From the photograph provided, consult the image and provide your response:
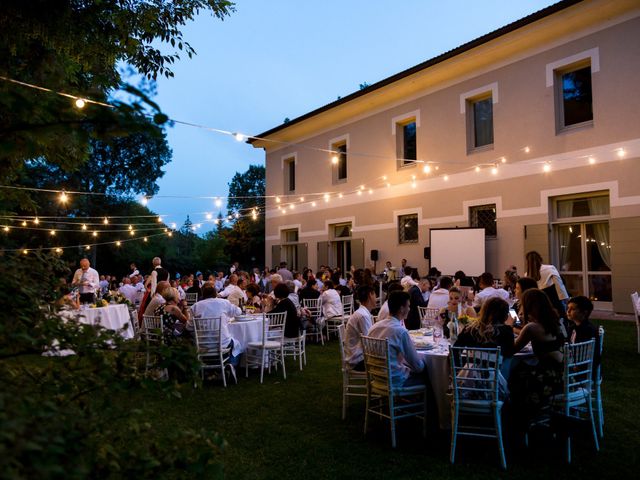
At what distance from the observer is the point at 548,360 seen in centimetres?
390

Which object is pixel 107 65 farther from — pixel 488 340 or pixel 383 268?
pixel 383 268

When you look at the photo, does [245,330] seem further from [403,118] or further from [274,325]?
[403,118]

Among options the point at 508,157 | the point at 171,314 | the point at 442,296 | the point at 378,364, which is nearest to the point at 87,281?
the point at 171,314

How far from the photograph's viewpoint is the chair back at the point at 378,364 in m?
4.04

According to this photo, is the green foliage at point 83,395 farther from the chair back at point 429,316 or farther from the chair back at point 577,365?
the chair back at point 429,316

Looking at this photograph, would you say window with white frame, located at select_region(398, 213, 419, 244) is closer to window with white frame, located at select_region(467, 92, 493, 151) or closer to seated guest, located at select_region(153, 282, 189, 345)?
window with white frame, located at select_region(467, 92, 493, 151)

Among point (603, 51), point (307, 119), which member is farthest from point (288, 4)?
point (603, 51)

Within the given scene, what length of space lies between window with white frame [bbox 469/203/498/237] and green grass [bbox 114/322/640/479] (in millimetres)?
6535

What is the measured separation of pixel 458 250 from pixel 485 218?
1.14 metres

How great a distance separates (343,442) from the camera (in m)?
4.12

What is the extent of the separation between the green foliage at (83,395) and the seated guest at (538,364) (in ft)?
10.9

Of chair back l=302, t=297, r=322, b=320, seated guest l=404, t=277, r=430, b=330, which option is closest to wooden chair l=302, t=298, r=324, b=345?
chair back l=302, t=297, r=322, b=320

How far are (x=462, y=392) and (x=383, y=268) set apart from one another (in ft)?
36.5

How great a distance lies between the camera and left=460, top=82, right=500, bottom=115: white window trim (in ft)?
39.8
